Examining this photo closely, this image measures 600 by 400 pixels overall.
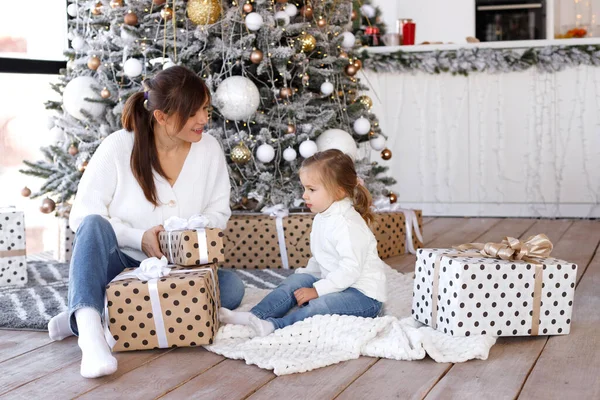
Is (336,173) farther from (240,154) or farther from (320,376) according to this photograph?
(240,154)

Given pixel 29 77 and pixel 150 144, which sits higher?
pixel 29 77

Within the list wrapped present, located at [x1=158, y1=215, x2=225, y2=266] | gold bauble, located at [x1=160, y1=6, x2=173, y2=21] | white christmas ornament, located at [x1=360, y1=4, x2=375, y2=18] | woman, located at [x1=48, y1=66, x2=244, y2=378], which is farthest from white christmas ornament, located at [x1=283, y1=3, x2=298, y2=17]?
white christmas ornament, located at [x1=360, y1=4, x2=375, y2=18]

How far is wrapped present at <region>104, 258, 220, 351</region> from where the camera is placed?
208 cm

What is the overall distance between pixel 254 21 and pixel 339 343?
5.07 feet

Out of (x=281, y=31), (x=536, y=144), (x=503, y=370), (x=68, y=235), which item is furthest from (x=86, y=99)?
(x=536, y=144)

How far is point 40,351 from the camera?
2188 mm

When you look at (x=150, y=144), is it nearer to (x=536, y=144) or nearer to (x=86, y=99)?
(x=86, y=99)

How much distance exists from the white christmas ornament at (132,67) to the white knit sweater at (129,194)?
839 mm

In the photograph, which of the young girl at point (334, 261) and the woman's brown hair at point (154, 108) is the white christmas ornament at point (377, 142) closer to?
the young girl at point (334, 261)

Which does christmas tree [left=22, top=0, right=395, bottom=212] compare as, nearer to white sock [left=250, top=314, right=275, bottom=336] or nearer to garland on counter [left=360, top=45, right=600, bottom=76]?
white sock [left=250, top=314, right=275, bottom=336]

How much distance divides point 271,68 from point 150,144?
3.38 ft

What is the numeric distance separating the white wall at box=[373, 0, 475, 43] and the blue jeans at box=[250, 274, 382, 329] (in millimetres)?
4424

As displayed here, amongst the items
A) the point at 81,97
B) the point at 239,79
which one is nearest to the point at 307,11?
the point at 239,79

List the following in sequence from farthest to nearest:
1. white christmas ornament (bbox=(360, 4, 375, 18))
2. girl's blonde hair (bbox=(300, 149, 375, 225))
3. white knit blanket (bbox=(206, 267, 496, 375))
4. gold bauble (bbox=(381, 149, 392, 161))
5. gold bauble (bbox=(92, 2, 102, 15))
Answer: white christmas ornament (bbox=(360, 4, 375, 18)) < gold bauble (bbox=(381, 149, 392, 161)) < gold bauble (bbox=(92, 2, 102, 15)) < girl's blonde hair (bbox=(300, 149, 375, 225)) < white knit blanket (bbox=(206, 267, 496, 375))
